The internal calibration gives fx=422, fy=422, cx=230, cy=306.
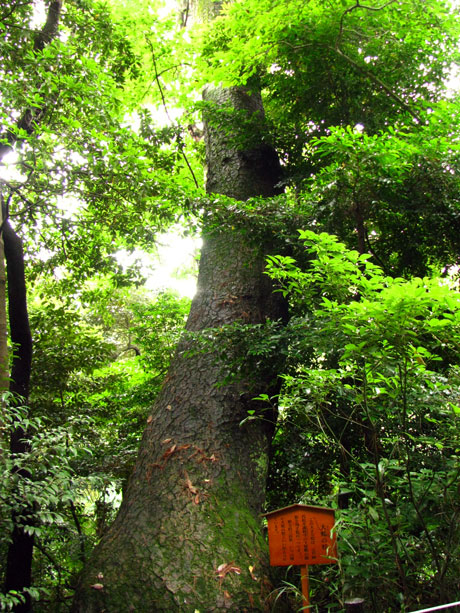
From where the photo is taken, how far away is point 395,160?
3.19 metres

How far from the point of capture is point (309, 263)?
4.37m

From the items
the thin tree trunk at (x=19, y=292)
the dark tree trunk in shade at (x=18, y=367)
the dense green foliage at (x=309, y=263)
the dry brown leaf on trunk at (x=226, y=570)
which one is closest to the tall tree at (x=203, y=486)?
the dry brown leaf on trunk at (x=226, y=570)

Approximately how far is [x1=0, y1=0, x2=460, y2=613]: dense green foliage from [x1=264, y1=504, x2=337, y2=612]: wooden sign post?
12 cm

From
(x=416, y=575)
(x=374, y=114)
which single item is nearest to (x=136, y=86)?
(x=374, y=114)

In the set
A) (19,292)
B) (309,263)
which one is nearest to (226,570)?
(309,263)

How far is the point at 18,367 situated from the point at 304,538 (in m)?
3.38

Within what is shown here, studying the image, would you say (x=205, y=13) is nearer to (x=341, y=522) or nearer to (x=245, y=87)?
(x=245, y=87)

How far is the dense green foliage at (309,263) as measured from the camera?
2412mm

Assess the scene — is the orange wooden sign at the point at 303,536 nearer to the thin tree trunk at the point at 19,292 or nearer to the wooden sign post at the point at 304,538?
the wooden sign post at the point at 304,538

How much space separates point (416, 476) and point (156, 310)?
4114 mm

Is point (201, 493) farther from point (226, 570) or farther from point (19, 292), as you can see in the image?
point (19, 292)

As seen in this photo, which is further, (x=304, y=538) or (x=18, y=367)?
(x=18, y=367)

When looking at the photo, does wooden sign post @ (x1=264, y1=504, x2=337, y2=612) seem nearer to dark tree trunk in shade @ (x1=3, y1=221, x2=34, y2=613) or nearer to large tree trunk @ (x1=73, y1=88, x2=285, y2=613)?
large tree trunk @ (x1=73, y1=88, x2=285, y2=613)

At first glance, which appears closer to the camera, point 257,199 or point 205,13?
point 257,199
